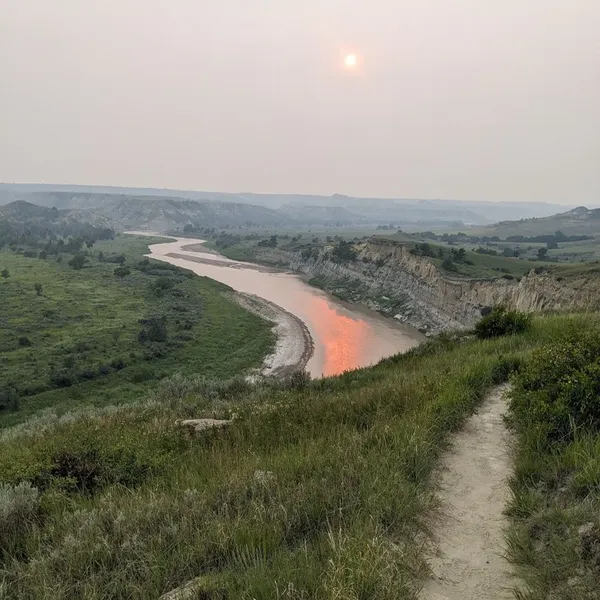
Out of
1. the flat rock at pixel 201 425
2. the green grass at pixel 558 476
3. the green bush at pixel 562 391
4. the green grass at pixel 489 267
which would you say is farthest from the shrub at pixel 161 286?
the green grass at pixel 558 476

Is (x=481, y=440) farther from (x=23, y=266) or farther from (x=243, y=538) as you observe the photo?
(x=23, y=266)

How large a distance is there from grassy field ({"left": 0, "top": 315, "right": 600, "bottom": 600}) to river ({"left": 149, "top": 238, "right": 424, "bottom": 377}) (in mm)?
25666

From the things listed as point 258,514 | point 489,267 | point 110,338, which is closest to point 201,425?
point 258,514

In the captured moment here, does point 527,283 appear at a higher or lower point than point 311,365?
higher

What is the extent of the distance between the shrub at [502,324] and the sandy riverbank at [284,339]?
2158 centimetres

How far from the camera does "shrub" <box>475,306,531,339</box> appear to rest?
48.8 ft

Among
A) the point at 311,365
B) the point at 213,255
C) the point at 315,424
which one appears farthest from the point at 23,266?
the point at 315,424

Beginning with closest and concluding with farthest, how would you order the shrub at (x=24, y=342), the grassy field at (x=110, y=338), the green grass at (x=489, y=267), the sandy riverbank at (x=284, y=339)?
the grassy field at (x=110, y=338)
the sandy riverbank at (x=284, y=339)
the shrub at (x=24, y=342)
the green grass at (x=489, y=267)

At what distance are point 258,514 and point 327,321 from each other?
53153mm

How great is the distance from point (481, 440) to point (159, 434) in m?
5.94

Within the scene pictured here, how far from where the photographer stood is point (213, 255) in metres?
132

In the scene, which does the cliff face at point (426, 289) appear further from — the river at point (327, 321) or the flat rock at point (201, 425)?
the flat rock at point (201, 425)

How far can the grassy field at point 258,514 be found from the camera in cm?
334

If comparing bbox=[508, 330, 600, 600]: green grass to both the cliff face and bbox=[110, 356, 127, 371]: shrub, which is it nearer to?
the cliff face
